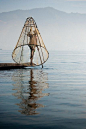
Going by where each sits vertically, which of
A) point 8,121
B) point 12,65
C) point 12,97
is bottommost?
point 8,121

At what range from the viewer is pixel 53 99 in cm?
848

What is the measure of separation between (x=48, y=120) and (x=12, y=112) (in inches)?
39.3

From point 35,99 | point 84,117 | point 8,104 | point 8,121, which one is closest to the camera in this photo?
point 8,121

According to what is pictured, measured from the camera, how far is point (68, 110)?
6945 mm

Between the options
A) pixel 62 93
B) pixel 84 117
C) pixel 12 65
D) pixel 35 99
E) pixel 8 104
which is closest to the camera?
pixel 84 117

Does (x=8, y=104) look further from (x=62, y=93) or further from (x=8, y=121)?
(x=62, y=93)

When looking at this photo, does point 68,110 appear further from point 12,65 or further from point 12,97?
point 12,65

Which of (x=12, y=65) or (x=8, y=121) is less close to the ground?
(x=12, y=65)

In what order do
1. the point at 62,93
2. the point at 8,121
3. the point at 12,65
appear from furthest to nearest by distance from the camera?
the point at 12,65 < the point at 62,93 < the point at 8,121

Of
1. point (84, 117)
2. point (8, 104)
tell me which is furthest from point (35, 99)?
point (84, 117)

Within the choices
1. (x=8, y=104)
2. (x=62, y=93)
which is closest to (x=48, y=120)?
(x=8, y=104)

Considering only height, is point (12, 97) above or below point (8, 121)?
above

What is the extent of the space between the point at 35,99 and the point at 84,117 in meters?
2.30

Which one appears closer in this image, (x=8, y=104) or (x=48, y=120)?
(x=48, y=120)
